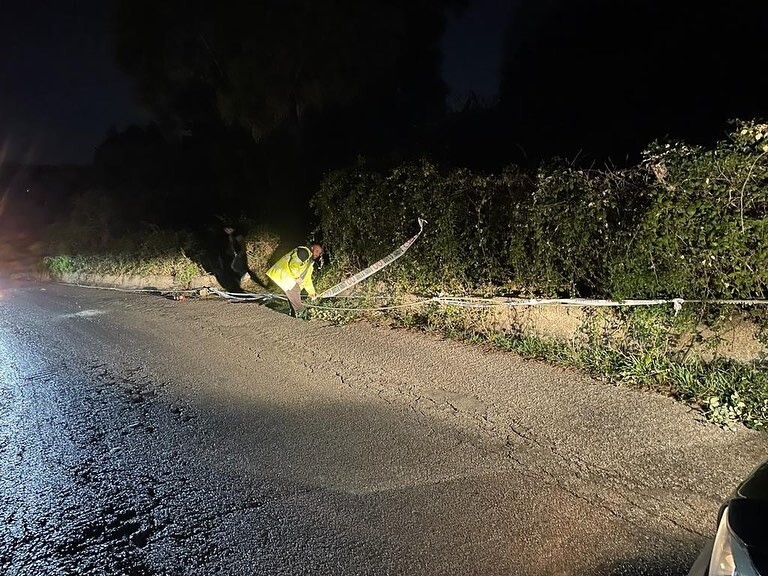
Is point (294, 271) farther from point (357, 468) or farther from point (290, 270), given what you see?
point (357, 468)

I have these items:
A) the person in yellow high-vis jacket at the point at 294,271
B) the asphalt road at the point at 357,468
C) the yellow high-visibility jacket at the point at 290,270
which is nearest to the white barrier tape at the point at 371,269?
the person in yellow high-vis jacket at the point at 294,271

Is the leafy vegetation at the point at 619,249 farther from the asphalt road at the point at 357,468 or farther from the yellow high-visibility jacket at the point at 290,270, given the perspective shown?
the yellow high-visibility jacket at the point at 290,270

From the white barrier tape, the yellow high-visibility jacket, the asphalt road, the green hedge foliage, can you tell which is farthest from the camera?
the yellow high-visibility jacket

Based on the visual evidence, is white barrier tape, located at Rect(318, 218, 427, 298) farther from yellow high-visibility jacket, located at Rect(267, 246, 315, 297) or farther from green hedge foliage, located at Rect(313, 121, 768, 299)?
yellow high-visibility jacket, located at Rect(267, 246, 315, 297)

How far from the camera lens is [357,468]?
4.27 meters

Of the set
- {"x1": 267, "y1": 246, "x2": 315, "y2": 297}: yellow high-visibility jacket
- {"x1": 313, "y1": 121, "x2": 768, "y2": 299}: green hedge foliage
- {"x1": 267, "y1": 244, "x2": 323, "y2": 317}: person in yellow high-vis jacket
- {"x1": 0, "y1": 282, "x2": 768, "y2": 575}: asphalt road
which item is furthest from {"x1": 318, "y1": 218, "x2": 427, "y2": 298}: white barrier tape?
{"x1": 0, "y1": 282, "x2": 768, "y2": 575}: asphalt road

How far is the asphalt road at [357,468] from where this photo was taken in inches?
131

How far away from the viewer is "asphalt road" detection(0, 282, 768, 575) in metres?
3.32

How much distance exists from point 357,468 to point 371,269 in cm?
458

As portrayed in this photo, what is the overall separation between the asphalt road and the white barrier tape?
159 cm

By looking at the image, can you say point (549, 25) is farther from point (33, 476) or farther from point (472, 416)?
point (33, 476)

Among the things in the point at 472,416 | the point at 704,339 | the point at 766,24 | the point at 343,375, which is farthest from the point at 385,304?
the point at 766,24

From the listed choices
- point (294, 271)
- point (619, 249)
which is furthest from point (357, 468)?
point (294, 271)

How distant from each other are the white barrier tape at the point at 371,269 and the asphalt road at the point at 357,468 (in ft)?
5.21
